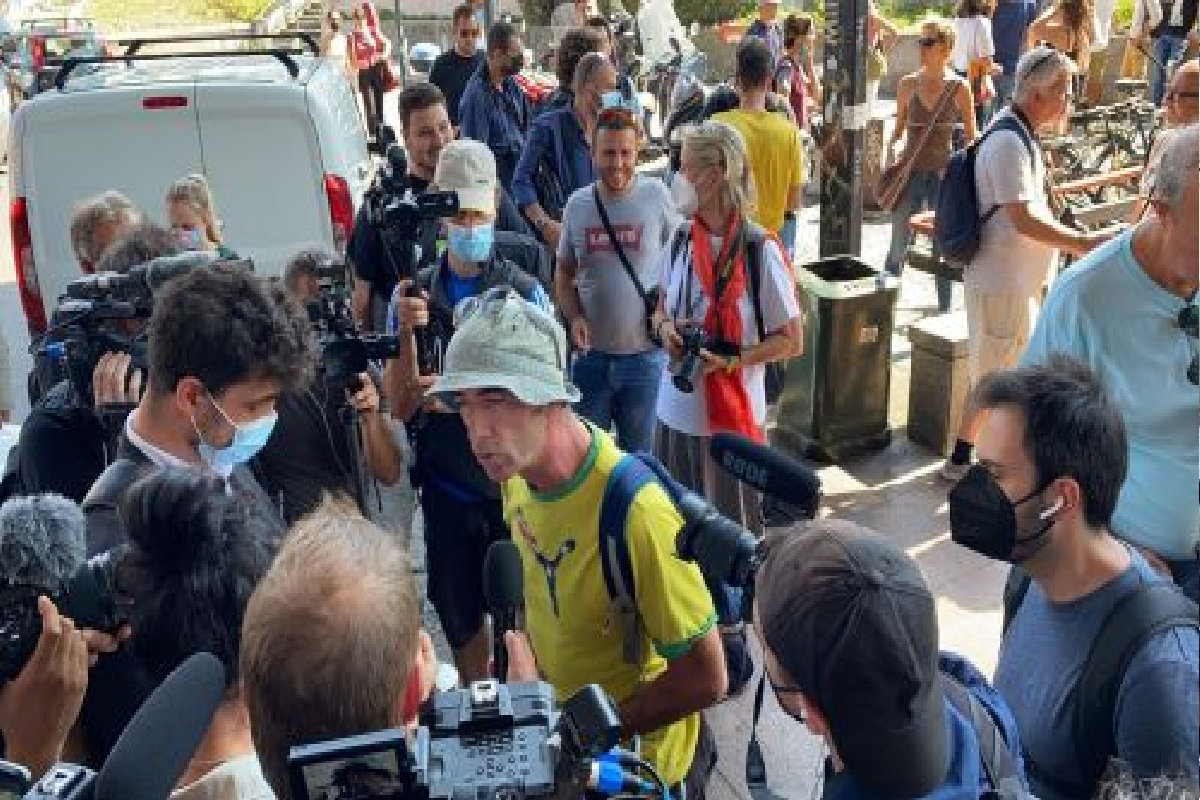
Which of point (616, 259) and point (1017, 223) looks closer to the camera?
point (616, 259)

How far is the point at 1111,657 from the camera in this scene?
7.79 feet

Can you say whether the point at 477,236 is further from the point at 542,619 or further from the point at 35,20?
the point at 35,20

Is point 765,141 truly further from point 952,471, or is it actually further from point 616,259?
point 952,471

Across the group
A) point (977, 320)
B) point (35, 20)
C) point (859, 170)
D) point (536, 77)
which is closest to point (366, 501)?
point (977, 320)

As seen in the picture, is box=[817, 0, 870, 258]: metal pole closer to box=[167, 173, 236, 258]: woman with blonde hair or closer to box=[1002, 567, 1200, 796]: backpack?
box=[167, 173, 236, 258]: woman with blonde hair

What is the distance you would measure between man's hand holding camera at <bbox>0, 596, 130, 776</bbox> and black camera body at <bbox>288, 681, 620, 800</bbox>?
77cm

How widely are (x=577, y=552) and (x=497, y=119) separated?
578cm

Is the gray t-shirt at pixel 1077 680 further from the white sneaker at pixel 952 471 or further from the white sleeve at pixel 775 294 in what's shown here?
the white sneaker at pixel 952 471

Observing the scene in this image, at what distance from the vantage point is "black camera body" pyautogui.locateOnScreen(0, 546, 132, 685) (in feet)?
7.09

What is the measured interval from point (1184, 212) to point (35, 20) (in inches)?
871

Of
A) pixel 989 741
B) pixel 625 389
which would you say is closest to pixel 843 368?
pixel 625 389

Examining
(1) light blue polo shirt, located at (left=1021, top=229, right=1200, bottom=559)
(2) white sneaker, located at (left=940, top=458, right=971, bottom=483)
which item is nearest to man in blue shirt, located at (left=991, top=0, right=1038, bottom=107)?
(2) white sneaker, located at (left=940, top=458, right=971, bottom=483)

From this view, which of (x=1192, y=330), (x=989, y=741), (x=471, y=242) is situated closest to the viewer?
(x=989, y=741)

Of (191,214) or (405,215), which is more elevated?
(405,215)
